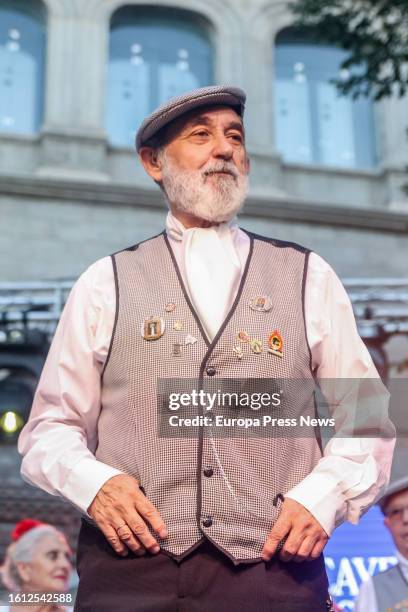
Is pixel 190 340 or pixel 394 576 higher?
pixel 190 340

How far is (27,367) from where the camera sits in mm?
6570

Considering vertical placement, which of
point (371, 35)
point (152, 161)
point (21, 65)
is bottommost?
Answer: point (152, 161)

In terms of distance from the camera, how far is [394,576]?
3.36 meters

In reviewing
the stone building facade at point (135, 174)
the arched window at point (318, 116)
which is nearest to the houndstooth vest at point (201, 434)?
the stone building facade at point (135, 174)

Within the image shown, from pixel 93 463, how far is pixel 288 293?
1.83 feet

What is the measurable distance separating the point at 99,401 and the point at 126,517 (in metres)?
0.32

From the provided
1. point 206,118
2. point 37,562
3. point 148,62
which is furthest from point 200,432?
point 148,62

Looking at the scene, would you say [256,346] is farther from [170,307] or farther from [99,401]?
[99,401]

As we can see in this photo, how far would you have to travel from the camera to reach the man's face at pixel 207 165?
1855 mm

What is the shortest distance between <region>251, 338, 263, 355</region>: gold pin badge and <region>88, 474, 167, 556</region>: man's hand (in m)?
0.36

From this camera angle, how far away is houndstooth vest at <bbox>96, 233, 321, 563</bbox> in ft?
4.88

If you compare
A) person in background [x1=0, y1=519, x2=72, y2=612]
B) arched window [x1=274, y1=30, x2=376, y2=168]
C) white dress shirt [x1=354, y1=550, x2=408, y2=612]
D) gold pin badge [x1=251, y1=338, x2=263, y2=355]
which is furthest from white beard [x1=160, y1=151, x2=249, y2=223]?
arched window [x1=274, y1=30, x2=376, y2=168]

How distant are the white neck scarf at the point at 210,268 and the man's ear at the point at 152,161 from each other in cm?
12

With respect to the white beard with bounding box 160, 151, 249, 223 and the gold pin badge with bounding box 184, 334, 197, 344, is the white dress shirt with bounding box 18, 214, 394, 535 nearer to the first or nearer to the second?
the white beard with bounding box 160, 151, 249, 223
